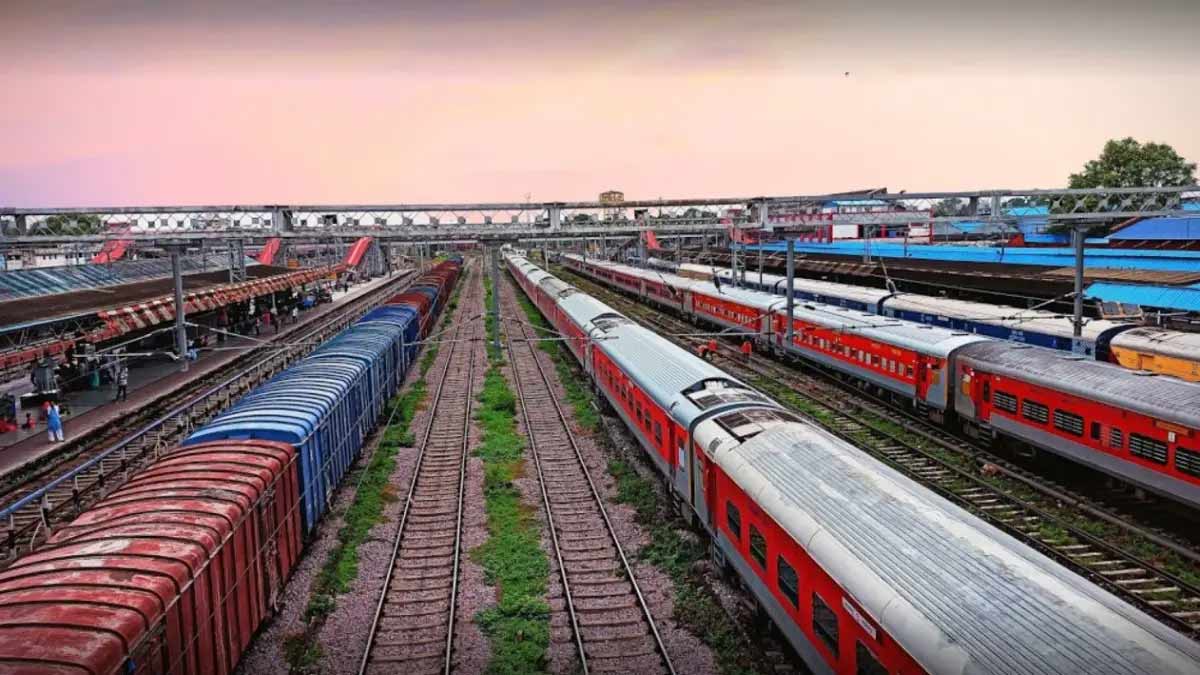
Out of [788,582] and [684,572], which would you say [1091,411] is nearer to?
[684,572]

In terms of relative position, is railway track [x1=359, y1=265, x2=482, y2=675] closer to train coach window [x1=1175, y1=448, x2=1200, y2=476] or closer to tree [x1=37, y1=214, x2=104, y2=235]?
train coach window [x1=1175, y1=448, x2=1200, y2=476]

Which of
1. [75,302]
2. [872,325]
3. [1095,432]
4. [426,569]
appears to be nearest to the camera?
[426,569]

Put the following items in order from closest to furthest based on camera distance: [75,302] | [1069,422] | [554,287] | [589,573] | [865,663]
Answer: [865,663] → [589,573] → [1069,422] → [75,302] → [554,287]

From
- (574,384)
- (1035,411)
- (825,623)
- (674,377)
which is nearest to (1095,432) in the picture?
(1035,411)

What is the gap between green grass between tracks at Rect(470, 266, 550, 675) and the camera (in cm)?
1152

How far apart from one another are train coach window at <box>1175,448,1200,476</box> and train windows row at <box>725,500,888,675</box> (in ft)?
26.1

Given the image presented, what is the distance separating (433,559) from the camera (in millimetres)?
15078

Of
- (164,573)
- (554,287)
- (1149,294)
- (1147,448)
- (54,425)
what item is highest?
(554,287)

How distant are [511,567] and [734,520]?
4.51 meters

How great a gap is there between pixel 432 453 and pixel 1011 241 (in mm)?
54334

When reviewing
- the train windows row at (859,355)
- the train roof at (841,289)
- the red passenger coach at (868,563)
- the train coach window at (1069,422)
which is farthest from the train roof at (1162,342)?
the train roof at (841,289)

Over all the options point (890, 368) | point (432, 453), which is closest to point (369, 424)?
point (432, 453)

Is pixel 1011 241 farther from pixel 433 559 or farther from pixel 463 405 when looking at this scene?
pixel 433 559

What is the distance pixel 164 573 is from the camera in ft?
28.2
